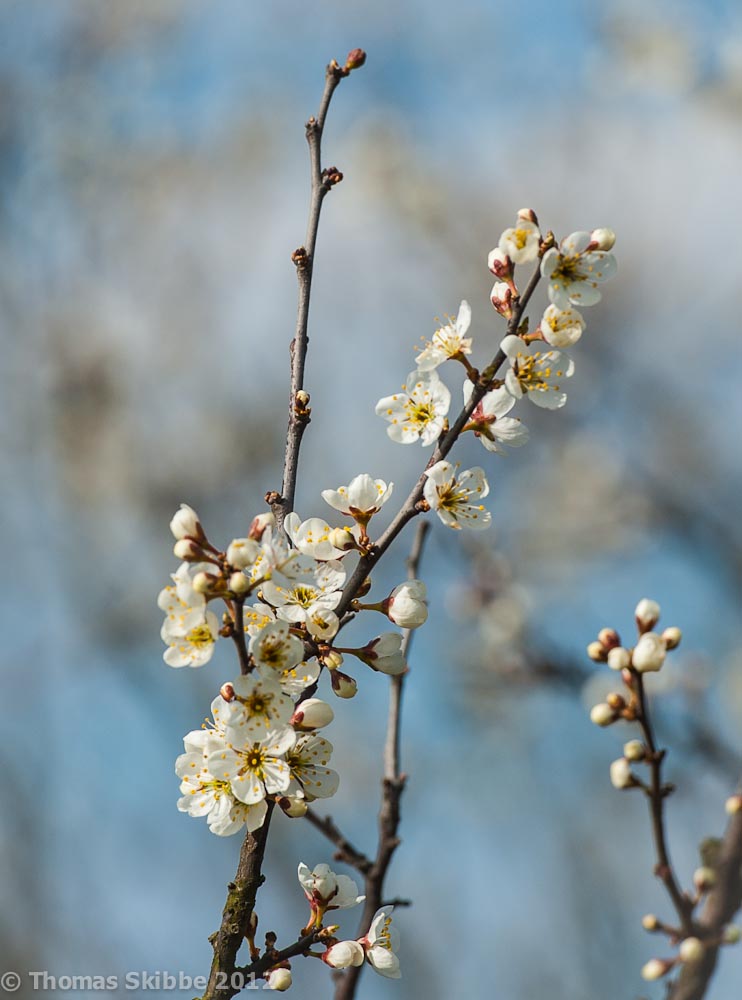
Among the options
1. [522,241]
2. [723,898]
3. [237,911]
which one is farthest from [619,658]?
[237,911]

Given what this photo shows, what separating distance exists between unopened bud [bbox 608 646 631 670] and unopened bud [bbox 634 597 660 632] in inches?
4.8

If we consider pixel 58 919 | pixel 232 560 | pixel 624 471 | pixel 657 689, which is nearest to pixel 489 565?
pixel 657 689

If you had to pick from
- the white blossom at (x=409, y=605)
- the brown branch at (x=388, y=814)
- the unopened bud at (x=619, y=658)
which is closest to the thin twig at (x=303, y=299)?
the white blossom at (x=409, y=605)

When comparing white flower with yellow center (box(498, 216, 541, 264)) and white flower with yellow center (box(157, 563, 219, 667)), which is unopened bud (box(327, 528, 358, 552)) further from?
white flower with yellow center (box(498, 216, 541, 264))

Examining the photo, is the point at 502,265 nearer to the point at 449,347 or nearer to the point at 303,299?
the point at 449,347

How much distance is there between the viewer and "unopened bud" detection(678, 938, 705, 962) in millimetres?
1455

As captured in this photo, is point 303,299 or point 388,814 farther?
point 388,814

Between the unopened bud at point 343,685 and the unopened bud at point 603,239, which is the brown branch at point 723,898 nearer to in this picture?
the unopened bud at point 343,685

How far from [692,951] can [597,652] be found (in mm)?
615

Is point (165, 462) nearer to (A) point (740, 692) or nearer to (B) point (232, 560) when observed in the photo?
(A) point (740, 692)

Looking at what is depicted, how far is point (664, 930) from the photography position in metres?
1.63

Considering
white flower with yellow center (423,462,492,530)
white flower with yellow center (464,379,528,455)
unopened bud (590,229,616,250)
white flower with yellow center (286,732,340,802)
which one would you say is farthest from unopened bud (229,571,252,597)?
unopened bud (590,229,616,250)

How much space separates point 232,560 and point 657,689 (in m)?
4.34

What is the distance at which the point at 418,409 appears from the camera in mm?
1668
